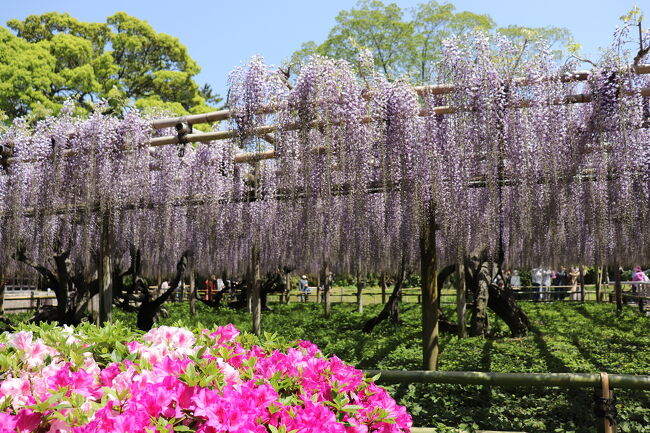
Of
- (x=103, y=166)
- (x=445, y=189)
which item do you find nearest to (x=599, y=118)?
(x=445, y=189)

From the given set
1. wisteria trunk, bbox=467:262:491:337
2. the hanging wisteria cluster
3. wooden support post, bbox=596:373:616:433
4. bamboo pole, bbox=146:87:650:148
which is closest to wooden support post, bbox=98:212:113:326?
the hanging wisteria cluster

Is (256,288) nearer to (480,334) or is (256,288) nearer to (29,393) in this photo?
(480,334)

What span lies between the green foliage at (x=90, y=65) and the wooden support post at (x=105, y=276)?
452 inches

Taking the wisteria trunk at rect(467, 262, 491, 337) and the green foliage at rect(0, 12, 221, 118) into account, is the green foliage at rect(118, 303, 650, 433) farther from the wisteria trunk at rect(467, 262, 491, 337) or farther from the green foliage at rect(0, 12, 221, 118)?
the green foliage at rect(0, 12, 221, 118)

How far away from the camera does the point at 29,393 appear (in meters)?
1.76

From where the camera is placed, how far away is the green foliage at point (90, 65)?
19.1 m

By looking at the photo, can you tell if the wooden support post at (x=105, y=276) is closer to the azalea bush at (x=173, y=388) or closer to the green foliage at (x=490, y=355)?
the green foliage at (x=490, y=355)

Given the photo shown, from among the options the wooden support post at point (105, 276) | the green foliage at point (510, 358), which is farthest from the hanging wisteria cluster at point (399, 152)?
the green foliage at point (510, 358)

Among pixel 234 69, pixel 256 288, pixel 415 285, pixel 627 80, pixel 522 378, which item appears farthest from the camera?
pixel 415 285

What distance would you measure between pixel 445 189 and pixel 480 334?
4582 millimetres

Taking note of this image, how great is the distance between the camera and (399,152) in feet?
20.1

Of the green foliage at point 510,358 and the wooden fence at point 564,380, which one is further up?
the wooden fence at point 564,380

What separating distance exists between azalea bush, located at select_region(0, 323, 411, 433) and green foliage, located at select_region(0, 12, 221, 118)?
17.9 meters

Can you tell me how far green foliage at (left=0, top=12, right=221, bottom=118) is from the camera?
19.1m
